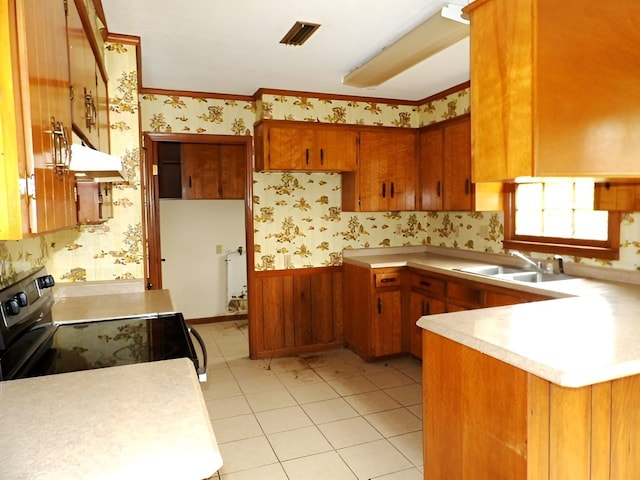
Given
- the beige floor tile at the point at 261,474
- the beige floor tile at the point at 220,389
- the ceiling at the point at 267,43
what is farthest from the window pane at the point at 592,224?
the beige floor tile at the point at 220,389

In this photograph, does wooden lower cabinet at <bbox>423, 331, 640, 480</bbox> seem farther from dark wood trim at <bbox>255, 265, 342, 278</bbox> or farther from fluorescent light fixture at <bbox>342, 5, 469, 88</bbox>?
dark wood trim at <bbox>255, 265, 342, 278</bbox>

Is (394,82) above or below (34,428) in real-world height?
above

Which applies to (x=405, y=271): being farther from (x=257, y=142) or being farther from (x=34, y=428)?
(x=34, y=428)

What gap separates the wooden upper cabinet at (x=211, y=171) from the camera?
5316mm

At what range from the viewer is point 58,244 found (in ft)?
8.91

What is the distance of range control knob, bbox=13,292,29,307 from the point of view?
1637 mm

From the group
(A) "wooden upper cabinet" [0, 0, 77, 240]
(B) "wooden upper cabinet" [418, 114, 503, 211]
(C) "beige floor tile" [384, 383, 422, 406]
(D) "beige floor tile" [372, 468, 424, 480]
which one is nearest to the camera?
(A) "wooden upper cabinet" [0, 0, 77, 240]

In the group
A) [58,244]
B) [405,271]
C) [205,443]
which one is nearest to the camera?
[205,443]

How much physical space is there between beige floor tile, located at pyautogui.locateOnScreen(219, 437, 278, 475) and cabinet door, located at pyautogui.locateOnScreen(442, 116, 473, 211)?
7.95 ft

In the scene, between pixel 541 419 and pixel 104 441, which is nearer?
pixel 104 441

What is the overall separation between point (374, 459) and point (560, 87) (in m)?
2.12

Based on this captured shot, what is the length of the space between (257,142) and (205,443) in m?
3.51

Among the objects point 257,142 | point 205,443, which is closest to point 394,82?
point 257,142

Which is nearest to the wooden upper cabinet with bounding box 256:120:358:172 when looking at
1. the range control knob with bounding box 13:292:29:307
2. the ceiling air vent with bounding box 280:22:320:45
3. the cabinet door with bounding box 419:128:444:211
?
the cabinet door with bounding box 419:128:444:211
